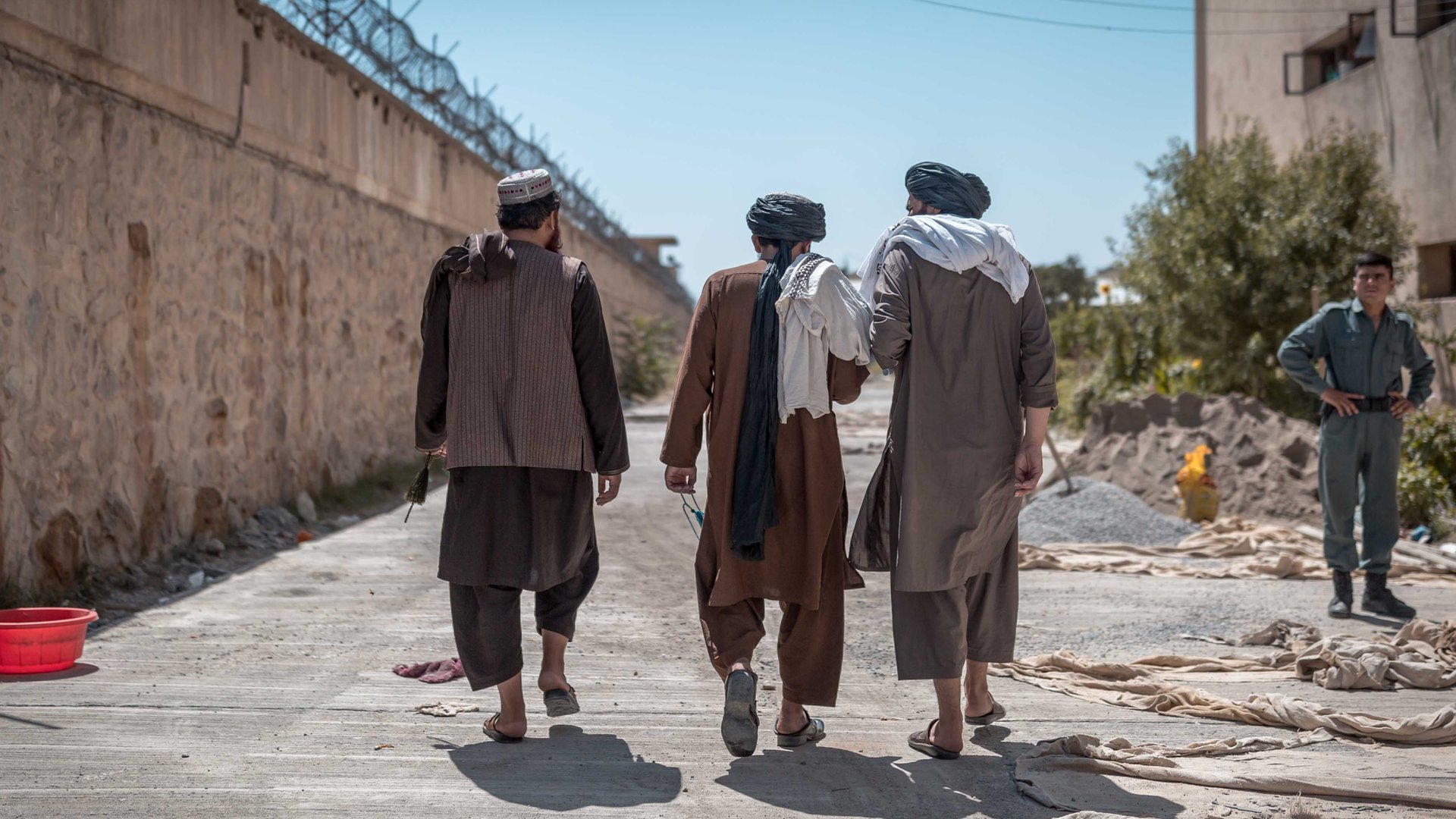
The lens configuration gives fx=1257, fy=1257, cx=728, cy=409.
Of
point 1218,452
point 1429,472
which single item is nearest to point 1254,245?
point 1218,452

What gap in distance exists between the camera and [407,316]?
1188 centimetres

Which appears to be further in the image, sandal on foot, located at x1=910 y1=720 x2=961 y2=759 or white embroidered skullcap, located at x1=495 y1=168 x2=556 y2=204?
white embroidered skullcap, located at x1=495 y1=168 x2=556 y2=204

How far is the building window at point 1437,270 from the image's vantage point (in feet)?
45.7

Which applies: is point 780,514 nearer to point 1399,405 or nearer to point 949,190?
point 949,190

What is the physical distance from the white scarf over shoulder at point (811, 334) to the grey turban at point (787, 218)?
0.16 m

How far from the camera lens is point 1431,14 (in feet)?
45.6

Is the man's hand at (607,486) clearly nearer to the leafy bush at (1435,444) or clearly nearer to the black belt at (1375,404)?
the black belt at (1375,404)

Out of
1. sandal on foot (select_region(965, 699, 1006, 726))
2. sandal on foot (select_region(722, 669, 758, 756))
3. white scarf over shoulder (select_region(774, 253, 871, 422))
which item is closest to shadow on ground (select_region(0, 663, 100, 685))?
sandal on foot (select_region(722, 669, 758, 756))

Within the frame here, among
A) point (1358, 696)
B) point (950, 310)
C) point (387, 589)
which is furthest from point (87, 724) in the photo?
point (1358, 696)

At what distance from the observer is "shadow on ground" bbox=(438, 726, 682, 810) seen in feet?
10.7

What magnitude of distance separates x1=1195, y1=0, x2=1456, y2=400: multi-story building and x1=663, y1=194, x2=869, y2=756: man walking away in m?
11.8

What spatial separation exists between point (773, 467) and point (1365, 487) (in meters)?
3.75

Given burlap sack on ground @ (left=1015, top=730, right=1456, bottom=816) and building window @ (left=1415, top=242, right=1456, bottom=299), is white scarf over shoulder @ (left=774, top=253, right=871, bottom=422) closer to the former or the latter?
burlap sack on ground @ (left=1015, top=730, right=1456, bottom=816)

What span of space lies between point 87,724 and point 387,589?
251 cm
